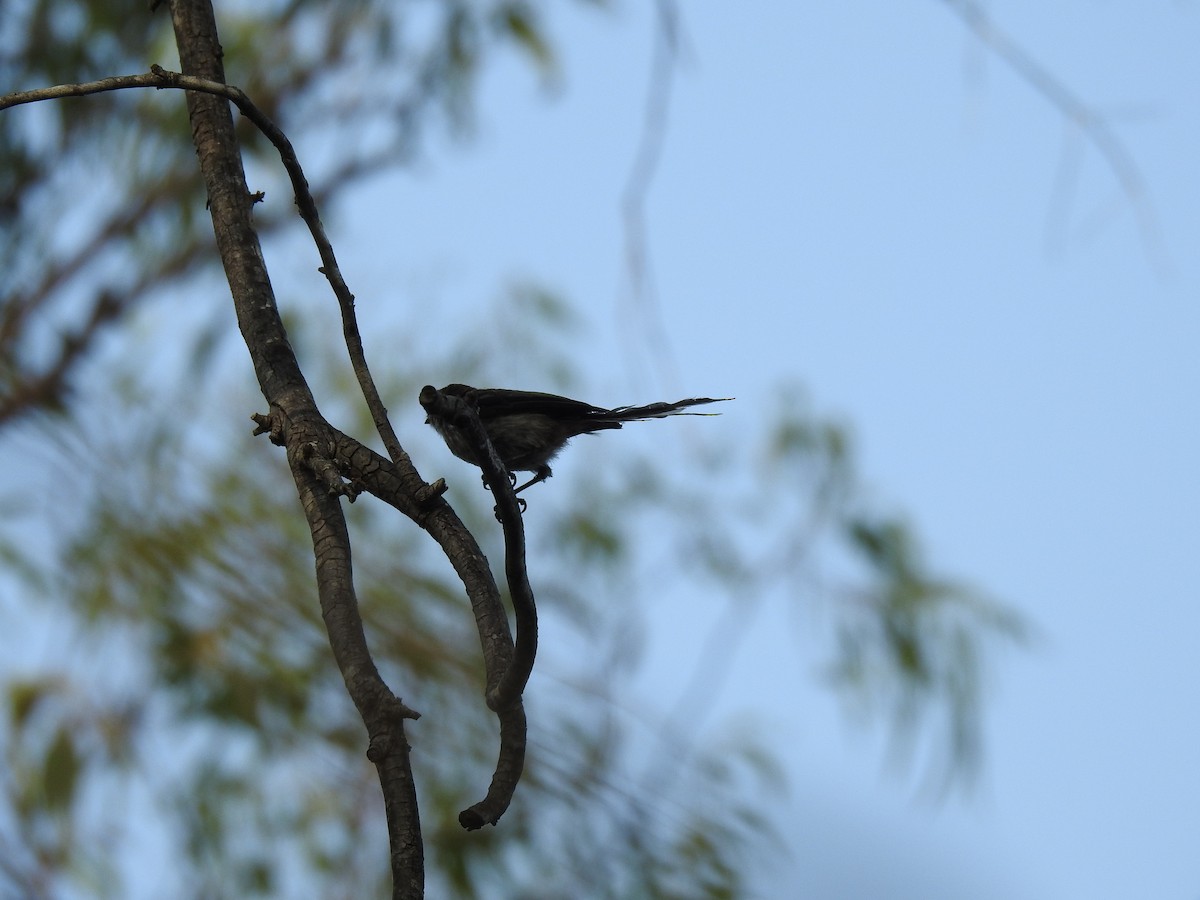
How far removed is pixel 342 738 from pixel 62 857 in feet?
2.28

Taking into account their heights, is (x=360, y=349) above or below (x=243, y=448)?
below

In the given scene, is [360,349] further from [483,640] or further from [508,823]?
[508,823]

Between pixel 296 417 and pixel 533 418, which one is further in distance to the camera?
pixel 533 418

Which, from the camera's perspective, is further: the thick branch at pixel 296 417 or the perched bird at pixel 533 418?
the perched bird at pixel 533 418

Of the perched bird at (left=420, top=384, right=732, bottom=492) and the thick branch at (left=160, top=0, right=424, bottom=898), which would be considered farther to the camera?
the perched bird at (left=420, top=384, right=732, bottom=492)

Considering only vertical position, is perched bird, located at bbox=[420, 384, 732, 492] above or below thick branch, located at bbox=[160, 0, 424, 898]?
above

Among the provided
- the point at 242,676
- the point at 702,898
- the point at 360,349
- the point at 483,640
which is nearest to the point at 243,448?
the point at 242,676

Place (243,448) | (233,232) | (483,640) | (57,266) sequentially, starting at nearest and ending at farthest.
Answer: (483,640) < (233,232) < (243,448) < (57,266)

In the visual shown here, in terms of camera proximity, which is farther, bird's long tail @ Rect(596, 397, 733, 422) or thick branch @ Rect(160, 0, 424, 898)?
bird's long tail @ Rect(596, 397, 733, 422)

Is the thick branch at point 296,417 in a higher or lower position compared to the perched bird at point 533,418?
lower

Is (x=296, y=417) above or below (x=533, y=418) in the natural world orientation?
below

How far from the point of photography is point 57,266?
16.4 ft

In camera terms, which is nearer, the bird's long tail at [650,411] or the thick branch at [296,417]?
the thick branch at [296,417]

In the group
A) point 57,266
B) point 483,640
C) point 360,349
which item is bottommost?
point 483,640
